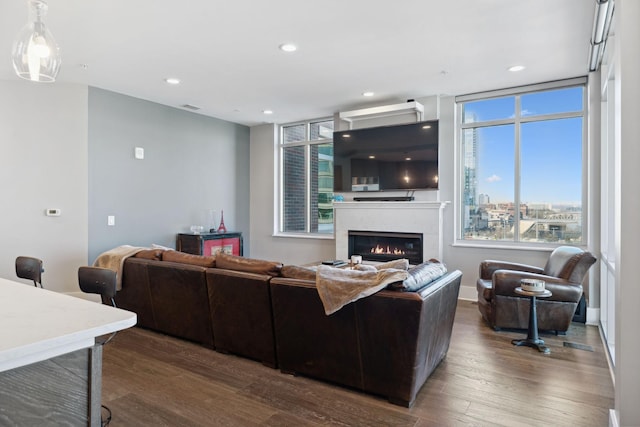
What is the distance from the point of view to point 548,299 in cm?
371

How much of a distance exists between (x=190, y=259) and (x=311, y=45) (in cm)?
230

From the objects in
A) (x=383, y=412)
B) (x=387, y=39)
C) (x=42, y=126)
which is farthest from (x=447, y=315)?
(x=42, y=126)

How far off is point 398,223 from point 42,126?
4703 mm

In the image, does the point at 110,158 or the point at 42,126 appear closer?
the point at 42,126

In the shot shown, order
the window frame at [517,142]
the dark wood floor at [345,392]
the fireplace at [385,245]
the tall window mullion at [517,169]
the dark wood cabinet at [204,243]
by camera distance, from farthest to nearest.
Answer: the dark wood cabinet at [204,243]
the fireplace at [385,245]
the tall window mullion at [517,169]
the window frame at [517,142]
the dark wood floor at [345,392]

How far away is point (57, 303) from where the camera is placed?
1.39 meters

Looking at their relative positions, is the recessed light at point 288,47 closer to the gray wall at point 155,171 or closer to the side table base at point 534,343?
the gray wall at point 155,171

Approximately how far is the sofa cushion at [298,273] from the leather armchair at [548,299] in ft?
6.99

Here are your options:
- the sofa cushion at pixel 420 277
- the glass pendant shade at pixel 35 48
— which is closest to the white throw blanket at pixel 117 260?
the glass pendant shade at pixel 35 48

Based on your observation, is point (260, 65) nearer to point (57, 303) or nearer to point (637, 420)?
point (57, 303)

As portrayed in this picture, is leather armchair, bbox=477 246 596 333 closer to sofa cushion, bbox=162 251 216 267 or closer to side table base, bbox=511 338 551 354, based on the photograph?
side table base, bbox=511 338 551 354

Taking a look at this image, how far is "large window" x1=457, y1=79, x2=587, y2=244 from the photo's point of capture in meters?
4.76

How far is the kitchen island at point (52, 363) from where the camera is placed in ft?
3.31

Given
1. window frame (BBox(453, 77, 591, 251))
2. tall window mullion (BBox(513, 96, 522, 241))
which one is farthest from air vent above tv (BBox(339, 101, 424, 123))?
tall window mullion (BBox(513, 96, 522, 241))
